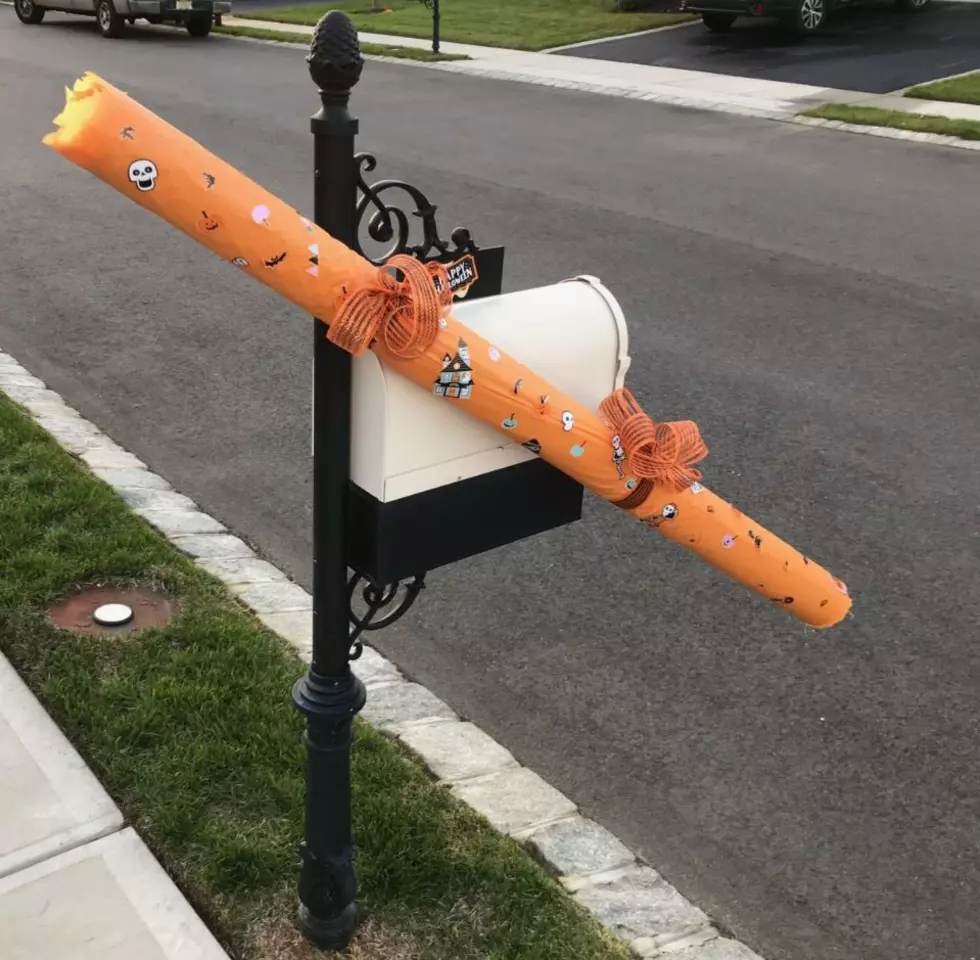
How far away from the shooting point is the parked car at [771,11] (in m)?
19.1

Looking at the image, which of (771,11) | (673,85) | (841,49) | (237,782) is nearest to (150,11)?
(673,85)

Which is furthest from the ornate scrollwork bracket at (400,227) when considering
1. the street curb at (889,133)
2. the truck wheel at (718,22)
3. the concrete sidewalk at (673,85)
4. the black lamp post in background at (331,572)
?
the truck wheel at (718,22)

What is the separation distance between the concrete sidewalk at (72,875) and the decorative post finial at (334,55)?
5.96 ft

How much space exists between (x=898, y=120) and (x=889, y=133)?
0.38 metres

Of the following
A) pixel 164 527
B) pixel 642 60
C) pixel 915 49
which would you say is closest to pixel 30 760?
pixel 164 527

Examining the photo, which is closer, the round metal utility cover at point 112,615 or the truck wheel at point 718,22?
the round metal utility cover at point 112,615

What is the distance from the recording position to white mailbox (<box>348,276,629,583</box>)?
214 centimetres

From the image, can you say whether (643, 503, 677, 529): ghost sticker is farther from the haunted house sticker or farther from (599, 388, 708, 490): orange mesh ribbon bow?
the haunted house sticker

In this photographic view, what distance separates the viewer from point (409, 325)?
199 centimetres

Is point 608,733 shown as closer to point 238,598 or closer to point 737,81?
point 238,598

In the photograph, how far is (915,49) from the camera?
18344 millimetres

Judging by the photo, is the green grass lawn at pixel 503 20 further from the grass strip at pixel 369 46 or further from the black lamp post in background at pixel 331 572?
the black lamp post in background at pixel 331 572

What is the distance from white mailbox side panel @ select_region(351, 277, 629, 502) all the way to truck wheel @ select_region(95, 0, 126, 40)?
21.8m

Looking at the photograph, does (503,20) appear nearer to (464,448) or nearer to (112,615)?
(112,615)
